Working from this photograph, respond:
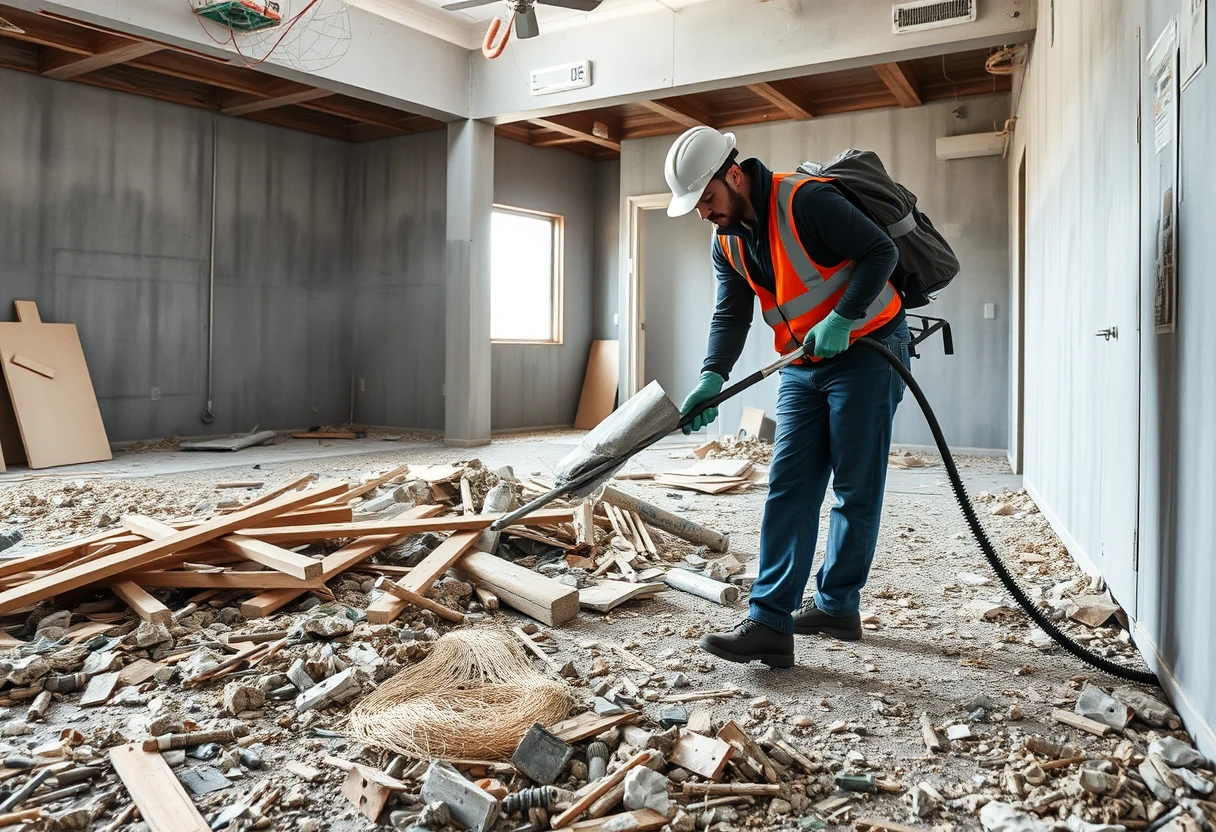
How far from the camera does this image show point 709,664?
2717 millimetres

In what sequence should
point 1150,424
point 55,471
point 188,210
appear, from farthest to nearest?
point 188,210 → point 55,471 → point 1150,424

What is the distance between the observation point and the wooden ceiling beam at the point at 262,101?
28.0 ft

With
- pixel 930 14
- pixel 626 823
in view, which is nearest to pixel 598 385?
pixel 930 14

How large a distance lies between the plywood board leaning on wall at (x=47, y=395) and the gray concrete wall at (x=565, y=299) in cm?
415

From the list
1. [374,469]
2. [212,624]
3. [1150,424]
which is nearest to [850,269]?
[1150,424]

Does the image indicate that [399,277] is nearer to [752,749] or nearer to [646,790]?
[752,749]

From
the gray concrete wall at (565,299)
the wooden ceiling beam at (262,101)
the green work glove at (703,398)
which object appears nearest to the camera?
the green work glove at (703,398)

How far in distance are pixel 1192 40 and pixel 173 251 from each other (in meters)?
8.82

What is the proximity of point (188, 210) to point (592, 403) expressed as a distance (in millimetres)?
4950

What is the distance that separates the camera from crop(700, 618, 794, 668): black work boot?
2658 mm

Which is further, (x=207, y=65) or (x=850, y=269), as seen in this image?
(x=207, y=65)

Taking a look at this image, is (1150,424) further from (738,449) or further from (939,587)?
(738,449)

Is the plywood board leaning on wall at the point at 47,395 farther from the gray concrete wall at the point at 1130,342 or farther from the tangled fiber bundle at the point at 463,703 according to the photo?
the gray concrete wall at the point at 1130,342

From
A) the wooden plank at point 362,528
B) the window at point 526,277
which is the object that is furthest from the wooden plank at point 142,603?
the window at point 526,277
